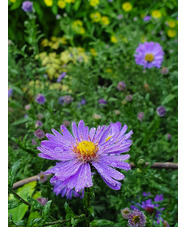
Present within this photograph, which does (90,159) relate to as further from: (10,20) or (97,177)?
(10,20)

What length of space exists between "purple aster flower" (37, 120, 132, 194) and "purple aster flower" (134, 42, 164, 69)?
3.27 ft

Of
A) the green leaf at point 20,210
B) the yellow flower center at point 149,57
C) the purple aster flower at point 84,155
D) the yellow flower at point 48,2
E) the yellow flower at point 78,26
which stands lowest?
the green leaf at point 20,210

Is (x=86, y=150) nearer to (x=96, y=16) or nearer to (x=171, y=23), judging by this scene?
(x=96, y=16)

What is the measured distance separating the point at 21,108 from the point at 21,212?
3.67 feet

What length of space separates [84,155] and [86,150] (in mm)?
15

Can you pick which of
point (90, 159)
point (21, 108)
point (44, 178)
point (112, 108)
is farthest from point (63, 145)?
point (21, 108)

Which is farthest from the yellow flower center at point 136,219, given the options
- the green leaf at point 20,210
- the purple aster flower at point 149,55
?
the purple aster flower at point 149,55

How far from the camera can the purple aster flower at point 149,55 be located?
157 centimetres

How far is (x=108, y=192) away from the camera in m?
1.05

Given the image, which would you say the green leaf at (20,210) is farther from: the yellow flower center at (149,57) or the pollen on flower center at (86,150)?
the yellow flower center at (149,57)

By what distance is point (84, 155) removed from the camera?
23.6 inches

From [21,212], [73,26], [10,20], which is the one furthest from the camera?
[10,20]

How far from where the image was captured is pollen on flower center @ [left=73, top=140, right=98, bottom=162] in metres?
0.60

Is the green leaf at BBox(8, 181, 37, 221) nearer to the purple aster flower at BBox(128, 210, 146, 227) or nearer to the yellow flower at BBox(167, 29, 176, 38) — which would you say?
the purple aster flower at BBox(128, 210, 146, 227)
